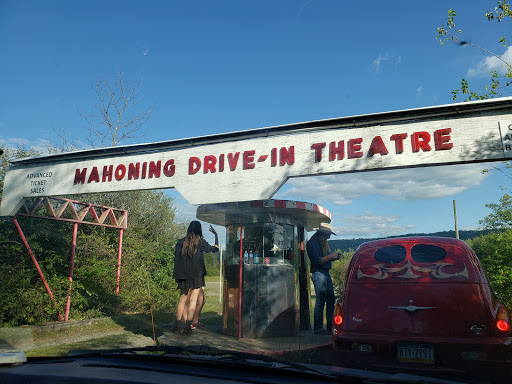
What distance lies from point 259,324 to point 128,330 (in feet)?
11.4

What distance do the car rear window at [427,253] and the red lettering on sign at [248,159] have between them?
2.58 metres

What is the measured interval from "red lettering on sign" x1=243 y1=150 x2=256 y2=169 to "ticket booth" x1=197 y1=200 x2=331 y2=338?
1.89 m

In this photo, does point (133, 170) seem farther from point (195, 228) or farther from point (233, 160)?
point (233, 160)

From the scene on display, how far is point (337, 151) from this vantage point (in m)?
Answer: 5.59

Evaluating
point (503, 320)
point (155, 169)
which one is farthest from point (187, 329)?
point (503, 320)

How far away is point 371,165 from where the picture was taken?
5.33 metres

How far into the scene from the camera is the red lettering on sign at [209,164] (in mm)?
6324

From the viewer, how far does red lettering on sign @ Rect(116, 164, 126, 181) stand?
6.96 metres

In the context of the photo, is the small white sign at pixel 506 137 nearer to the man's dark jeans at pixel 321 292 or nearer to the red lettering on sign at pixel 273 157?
the red lettering on sign at pixel 273 157

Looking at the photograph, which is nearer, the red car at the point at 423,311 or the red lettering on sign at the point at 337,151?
the red car at the point at 423,311

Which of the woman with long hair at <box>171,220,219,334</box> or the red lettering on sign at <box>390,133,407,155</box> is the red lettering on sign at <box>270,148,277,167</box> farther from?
the woman with long hair at <box>171,220,219,334</box>

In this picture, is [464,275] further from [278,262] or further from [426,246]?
[278,262]

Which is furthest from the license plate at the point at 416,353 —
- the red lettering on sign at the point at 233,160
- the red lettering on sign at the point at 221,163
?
the red lettering on sign at the point at 221,163

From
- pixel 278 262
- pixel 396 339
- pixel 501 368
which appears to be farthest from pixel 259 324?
pixel 501 368
